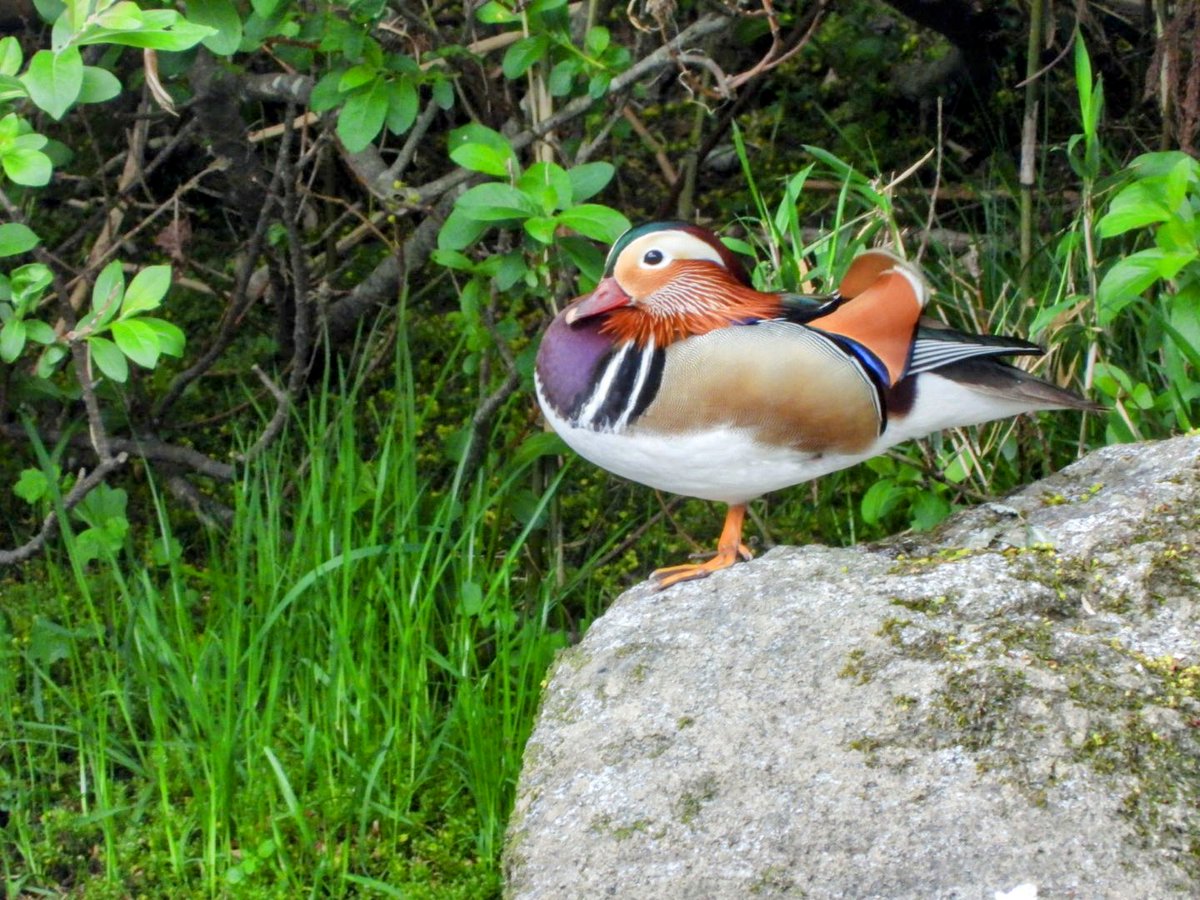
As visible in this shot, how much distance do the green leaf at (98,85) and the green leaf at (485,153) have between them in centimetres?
65

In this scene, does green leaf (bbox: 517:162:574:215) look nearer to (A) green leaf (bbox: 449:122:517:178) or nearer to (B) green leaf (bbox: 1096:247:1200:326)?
(A) green leaf (bbox: 449:122:517:178)

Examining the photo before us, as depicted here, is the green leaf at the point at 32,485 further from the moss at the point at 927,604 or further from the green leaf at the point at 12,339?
the moss at the point at 927,604

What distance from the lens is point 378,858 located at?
2.97 meters

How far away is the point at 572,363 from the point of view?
276 centimetres

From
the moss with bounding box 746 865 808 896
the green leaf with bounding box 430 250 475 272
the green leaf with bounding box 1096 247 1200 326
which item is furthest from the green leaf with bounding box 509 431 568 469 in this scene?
the moss with bounding box 746 865 808 896

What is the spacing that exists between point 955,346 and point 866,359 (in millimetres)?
184

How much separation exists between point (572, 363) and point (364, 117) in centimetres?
81

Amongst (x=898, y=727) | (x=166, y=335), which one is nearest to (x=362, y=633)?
(x=166, y=335)

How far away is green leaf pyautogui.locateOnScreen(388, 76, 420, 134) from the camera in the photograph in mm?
3182

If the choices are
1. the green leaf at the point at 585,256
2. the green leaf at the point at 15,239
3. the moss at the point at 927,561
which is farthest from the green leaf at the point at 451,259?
the moss at the point at 927,561

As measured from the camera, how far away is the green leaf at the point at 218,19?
2945 millimetres

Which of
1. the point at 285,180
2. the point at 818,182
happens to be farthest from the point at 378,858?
the point at 818,182

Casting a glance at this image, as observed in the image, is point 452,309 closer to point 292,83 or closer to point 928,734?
point 292,83

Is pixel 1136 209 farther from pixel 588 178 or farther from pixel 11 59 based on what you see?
pixel 11 59
